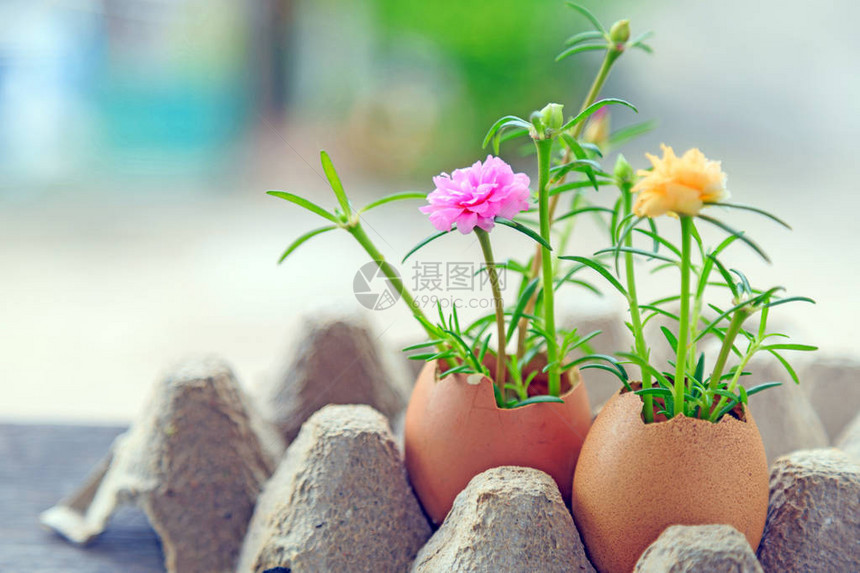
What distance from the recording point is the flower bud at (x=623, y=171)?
0.41m

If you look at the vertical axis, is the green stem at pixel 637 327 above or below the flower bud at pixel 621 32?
below

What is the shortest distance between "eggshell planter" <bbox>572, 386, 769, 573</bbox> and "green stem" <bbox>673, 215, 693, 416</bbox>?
0.01m

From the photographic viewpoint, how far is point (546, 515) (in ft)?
1.26

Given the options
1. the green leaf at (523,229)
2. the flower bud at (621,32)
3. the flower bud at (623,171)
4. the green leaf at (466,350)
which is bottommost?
the green leaf at (466,350)

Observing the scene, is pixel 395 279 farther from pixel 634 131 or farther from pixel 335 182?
pixel 634 131

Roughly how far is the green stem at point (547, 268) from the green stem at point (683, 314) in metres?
0.07

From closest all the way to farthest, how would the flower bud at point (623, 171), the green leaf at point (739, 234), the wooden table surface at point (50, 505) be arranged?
the green leaf at point (739, 234) < the flower bud at point (623, 171) < the wooden table surface at point (50, 505)

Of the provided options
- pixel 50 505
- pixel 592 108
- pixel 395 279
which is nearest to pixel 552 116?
pixel 592 108

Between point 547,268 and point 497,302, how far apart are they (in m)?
0.03

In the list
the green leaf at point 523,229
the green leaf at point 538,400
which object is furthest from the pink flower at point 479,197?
the green leaf at point 538,400

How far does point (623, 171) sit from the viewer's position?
1.36 feet

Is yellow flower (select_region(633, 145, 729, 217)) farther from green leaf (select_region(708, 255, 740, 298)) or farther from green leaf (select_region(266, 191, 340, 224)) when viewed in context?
green leaf (select_region(266, 191, 340, 224))

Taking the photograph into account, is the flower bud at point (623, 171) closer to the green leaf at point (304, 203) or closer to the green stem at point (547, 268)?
the green stem at point (547, 268)

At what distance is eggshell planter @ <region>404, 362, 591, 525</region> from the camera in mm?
421
